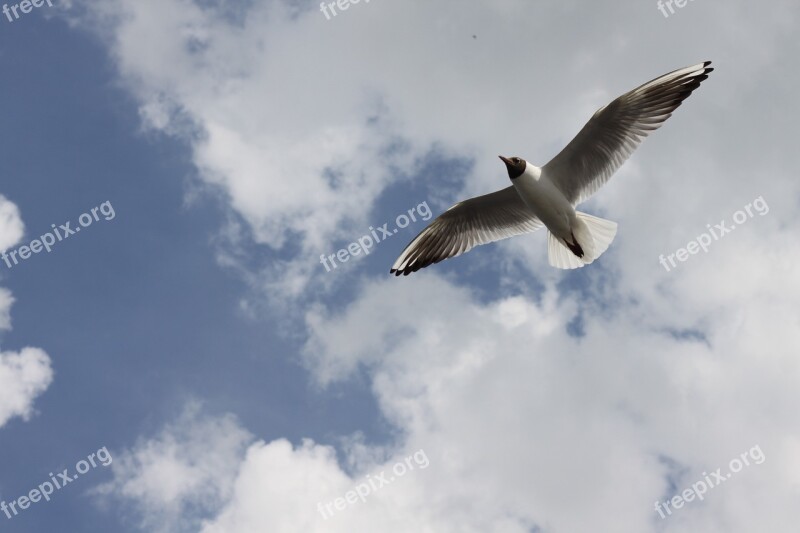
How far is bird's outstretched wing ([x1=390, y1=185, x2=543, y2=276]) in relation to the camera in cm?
1180

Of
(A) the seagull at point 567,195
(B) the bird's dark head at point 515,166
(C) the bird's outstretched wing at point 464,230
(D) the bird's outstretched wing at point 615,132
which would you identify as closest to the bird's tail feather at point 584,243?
(A) the seagull at point 567,195

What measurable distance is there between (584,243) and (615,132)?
160cm

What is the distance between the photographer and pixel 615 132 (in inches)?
416

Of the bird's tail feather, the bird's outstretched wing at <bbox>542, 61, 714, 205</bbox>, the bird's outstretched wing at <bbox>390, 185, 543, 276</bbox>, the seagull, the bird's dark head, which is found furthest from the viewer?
the bird's outstretched wing at <bbox>390, 185, 543, 276</bbox>

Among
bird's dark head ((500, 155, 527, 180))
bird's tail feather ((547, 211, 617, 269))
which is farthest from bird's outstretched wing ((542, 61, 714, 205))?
bird's tail feather ((547, 211, 617, 269))

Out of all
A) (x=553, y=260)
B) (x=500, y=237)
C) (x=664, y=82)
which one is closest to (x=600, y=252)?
(x=553, y=260)

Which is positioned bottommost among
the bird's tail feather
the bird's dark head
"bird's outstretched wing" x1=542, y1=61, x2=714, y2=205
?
the bird's tail feather

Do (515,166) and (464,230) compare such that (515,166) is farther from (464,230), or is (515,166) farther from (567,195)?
(464,230)

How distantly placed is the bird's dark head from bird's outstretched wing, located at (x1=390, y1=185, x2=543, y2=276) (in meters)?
0.87

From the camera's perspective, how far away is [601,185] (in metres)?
11.0

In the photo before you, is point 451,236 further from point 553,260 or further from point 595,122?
point 595,122

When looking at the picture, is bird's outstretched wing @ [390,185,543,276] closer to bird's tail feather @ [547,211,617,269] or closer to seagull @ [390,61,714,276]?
seagull @ [390,61,714,276]

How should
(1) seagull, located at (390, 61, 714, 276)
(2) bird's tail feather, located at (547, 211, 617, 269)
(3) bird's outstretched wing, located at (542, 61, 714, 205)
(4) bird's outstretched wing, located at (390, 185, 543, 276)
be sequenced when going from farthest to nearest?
(4) bird's outstretched wing, located at (390, 185, 543, 276), (2) bird's tail feather, located at (547, 211, 617, 269), (1) seagull, located at (390, 61, 714, 276), (3) bird's outstretched wing, located at (542, 61, 714, 205)

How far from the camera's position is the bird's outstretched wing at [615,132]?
1009cm
